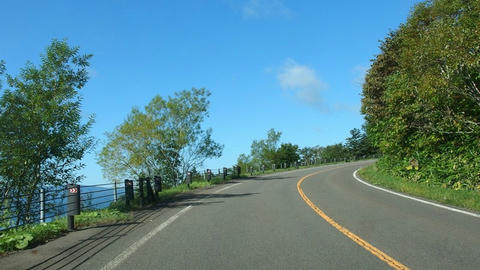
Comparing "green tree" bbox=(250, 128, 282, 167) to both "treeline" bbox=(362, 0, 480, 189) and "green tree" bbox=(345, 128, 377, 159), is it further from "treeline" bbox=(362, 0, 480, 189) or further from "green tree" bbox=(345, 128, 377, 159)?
"treeline" bbox=(362, 0, 480, 189)

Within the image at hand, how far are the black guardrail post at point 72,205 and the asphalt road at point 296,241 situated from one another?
1.68 m

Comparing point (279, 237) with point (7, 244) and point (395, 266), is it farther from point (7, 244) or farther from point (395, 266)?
point (7, 244)

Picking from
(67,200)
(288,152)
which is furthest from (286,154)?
(67,200)

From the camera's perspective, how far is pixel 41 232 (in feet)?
28.8

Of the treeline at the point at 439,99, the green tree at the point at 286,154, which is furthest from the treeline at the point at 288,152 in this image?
the treeline at the point at 439,99

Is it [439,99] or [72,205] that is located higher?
[439,99]

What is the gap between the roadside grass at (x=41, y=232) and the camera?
7766 mm

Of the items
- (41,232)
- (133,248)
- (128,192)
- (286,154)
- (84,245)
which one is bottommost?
(133,248)

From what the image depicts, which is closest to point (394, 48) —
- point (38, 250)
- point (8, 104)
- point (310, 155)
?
point (8, 104)

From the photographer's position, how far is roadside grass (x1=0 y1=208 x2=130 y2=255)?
25.5 ft

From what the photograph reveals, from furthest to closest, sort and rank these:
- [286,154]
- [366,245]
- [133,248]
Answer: [286,154]
[133,248]
[366,245]

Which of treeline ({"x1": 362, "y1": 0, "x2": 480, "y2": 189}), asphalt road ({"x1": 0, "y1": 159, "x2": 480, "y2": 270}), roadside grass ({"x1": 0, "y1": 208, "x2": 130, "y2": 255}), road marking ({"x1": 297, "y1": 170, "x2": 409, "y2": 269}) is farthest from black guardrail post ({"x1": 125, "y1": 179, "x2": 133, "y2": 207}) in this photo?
treeline ({"x1": 362, "y1": 0, "x2": 480, "y2": 189})

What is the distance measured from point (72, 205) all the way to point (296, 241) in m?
5.85

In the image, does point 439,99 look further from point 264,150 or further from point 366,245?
point 264,150
